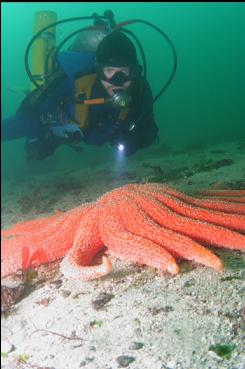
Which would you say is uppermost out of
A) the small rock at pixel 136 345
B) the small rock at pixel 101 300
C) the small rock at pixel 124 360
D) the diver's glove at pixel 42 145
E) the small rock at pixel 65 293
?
the diver's glove at pixel 42 145

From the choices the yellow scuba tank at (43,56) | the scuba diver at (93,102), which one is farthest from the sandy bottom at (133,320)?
the yellow scuba tank at (43,56)

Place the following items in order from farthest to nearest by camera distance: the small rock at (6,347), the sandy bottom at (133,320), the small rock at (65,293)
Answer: the small rock at (65,293) < the sandy bottom at (133,320) < the small rock at (6,347)

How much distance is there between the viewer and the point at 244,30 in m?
120

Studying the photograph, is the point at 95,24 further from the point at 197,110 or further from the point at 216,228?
the point at 197,110

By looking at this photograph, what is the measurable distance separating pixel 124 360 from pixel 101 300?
26.5 inches

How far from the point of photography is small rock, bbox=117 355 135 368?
243cm

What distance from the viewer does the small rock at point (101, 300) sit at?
3018 mm

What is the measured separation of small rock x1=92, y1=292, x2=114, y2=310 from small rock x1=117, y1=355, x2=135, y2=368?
0.58 m

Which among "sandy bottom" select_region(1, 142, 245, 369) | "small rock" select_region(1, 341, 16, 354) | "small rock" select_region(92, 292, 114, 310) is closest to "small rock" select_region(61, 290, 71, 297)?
"sandy bottom" select_region(1, 142, 245, 369)

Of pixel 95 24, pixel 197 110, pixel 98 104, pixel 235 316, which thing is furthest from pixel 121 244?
pixel 197 110

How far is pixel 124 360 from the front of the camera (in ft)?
8.07

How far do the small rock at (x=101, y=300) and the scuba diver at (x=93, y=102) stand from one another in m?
3.63

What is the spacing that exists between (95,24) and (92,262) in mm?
6110

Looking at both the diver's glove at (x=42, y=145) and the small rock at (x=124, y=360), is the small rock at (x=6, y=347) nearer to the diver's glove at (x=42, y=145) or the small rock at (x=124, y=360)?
the small rock at (x=124, y=360)
